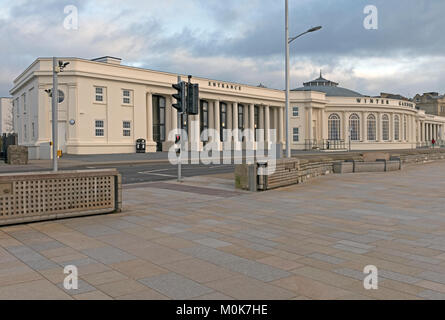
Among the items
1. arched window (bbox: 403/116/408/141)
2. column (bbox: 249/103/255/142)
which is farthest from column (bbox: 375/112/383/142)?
column (bbox: 249/103/255/142)

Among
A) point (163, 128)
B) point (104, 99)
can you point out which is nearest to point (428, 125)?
point (163, 128)

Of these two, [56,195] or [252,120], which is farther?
[252,120]

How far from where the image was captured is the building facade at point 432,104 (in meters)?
144

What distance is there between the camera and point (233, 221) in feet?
30.2

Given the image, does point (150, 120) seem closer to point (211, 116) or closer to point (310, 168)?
point (211, 116)

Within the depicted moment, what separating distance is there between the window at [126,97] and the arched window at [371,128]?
1969 inches

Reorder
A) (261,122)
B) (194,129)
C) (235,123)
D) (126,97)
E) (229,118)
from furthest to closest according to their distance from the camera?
1. (261,122)
2. (229,118)
3. (235,123)
4. (194,129)
5. (126,97)

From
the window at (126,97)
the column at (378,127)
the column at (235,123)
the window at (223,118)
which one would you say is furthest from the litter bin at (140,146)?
the column at (378,127)

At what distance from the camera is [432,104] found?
145m

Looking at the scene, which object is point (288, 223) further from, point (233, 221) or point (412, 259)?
point (412, 259)

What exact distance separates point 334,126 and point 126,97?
43991mm

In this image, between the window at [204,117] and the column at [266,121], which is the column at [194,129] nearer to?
the window at [204,117]

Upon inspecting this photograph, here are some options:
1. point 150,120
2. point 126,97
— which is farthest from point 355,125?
point 126,97

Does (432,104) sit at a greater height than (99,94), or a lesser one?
greater
